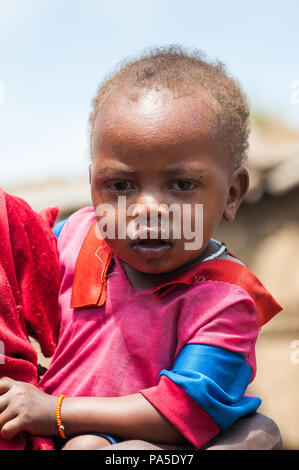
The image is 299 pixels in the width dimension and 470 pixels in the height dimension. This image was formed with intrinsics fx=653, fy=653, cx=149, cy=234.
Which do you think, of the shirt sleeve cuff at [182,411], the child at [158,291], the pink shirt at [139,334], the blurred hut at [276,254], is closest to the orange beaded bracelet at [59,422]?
the child at [158,291]

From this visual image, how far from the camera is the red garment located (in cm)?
179

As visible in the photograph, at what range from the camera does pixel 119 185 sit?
70.2 inches

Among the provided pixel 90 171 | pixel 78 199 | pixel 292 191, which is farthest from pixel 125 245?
pixel 78 199

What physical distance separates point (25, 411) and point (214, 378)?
0.48m

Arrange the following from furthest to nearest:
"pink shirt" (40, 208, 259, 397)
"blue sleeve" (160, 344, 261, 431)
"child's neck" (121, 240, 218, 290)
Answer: "child's neck" (121, 240, 218, 290) < "pink shirt" (40, 208, 259, 397) < "blue sleeve" (160, 344, 261, 431)

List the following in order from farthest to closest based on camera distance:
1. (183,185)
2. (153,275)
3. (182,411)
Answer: (153,275)
(183,185)
(182,411)

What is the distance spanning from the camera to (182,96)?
1.76m

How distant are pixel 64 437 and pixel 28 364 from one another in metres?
0.23

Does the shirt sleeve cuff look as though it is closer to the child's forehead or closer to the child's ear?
the child's ear

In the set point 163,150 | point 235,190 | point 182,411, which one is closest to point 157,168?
point 163,150

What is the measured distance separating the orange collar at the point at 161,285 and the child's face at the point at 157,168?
0.05m

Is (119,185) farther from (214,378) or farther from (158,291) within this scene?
(214,378)

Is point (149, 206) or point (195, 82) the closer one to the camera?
point (149, 206)

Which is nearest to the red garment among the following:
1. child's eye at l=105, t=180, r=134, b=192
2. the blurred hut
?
child's eye at l=105, t=180, r=134, b=192
